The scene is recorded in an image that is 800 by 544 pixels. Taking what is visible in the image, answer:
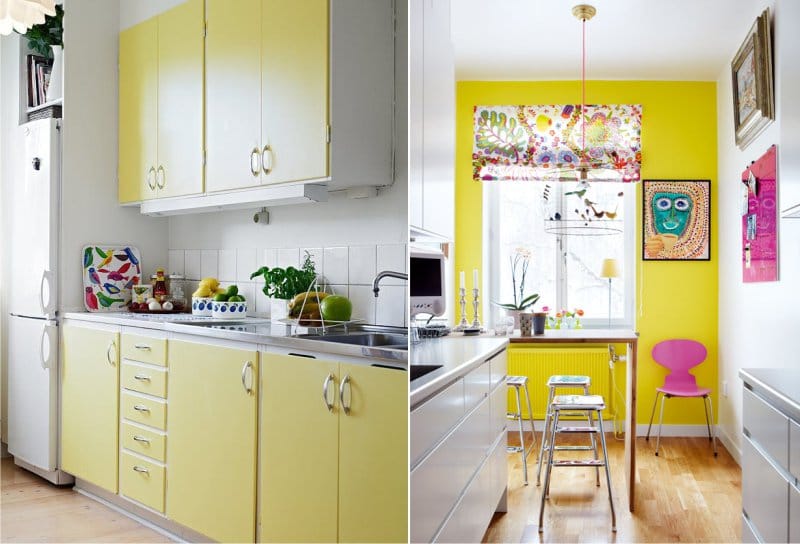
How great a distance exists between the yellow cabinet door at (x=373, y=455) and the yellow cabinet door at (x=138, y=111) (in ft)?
5.69

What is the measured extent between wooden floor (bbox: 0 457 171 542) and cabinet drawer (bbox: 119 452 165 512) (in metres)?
0.11

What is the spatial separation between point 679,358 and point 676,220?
0.88 meters

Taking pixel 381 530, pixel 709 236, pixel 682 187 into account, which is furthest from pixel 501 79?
pixel 381 530

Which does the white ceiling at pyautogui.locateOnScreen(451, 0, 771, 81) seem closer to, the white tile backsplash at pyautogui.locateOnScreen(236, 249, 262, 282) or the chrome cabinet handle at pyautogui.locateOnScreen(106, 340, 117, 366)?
the white tile backsplash at pyautogui.locateOnScreen(236, 249, 262, 282)

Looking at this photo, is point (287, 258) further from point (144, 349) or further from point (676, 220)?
point (676, 220)

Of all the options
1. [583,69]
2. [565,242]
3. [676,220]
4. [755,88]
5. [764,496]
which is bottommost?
[764,496]

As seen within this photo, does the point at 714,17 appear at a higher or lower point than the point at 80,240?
higher

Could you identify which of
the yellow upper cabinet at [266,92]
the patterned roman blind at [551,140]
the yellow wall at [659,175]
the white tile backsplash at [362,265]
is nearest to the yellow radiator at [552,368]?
the yellow wall at [659,175]

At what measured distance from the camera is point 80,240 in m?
3.30

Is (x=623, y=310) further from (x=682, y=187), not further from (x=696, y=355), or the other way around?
(x=682, y=187)

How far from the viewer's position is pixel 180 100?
308cm

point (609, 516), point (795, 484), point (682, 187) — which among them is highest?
point (682, 187)

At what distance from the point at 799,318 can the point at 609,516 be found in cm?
153

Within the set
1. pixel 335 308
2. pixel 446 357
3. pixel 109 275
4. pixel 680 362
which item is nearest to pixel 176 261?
pixel 109 275
